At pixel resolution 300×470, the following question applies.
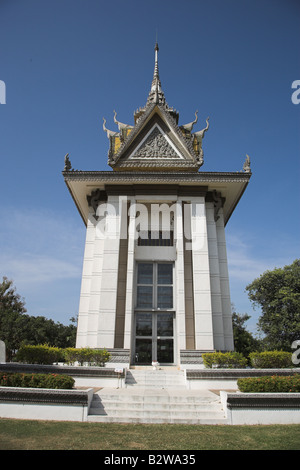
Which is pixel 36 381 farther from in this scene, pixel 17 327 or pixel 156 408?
pixel 17 327

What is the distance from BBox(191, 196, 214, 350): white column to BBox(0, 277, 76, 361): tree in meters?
18.4

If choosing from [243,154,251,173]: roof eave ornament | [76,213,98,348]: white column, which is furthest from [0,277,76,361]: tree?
[243,154,251,173]: roof eave ornament

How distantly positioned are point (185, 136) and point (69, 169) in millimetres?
7848

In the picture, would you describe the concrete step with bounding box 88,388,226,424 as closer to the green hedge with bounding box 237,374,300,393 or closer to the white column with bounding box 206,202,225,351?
the green hedge with bounding box 237,374,300,393

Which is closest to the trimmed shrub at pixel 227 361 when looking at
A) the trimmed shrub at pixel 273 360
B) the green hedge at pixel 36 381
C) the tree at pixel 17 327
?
the trimmed shrub at pixel 273 360

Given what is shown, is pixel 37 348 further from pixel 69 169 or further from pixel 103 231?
pixel 69 169

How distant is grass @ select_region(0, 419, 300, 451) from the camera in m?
5.91

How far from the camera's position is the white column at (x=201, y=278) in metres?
14.8

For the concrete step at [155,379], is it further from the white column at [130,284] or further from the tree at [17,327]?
the tree at [17,327]

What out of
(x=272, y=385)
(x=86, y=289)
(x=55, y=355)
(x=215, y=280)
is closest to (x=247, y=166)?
(x=215, y=280)

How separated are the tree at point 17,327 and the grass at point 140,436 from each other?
22.6 m

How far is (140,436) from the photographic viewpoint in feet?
21.5

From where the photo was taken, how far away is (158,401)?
9156 millimetres

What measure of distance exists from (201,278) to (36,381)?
364 inches
